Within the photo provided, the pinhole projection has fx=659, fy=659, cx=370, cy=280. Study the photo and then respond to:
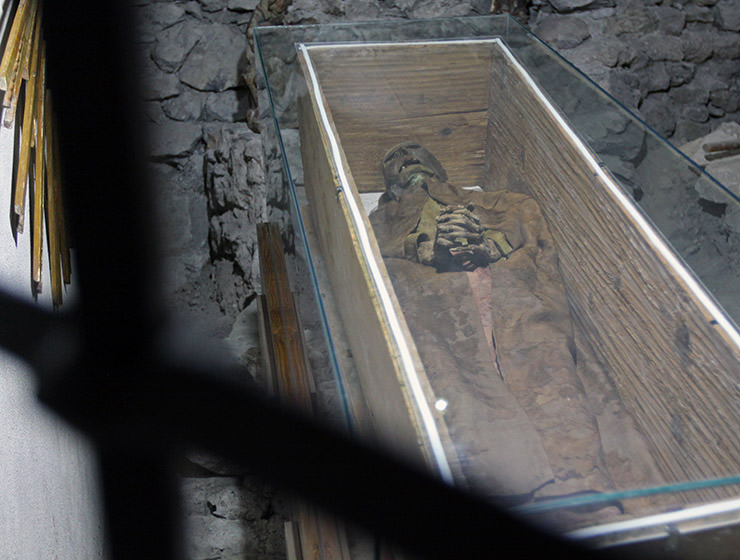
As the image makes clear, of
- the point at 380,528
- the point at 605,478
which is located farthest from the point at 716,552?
the point at 380,528

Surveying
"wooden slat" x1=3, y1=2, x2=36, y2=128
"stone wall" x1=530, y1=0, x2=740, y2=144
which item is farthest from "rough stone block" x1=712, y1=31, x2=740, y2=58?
"wooden slat" x1=3, y1=2, x2=36, y2=128

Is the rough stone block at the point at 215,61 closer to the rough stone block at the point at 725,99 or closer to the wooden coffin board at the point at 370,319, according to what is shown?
the wooden coffin board at the point at 370,319

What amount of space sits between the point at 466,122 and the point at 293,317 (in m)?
0.83

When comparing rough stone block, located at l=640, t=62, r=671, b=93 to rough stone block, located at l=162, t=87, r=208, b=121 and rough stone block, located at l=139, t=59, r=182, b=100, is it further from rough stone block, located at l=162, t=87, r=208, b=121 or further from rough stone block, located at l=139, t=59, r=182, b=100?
rough stone block, located at l=139, t=59, r=182, b=100

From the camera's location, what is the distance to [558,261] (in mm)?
1651

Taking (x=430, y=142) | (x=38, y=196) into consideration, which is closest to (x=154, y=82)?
(x=38, y=196)

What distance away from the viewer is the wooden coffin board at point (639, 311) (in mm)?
1190

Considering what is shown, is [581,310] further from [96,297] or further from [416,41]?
[96,297]

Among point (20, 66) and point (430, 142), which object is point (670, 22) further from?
point (20, 66)

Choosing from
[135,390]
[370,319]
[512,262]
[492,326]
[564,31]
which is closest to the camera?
[370,319]

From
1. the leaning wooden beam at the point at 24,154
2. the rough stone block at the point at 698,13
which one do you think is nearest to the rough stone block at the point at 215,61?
the leaning wooden beam at the point at 24,154

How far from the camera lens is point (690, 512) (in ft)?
2.98

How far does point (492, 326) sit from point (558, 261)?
355mm

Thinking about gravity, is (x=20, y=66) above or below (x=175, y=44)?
above
